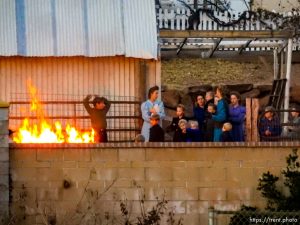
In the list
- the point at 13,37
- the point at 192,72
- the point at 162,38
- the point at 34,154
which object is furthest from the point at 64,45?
the point at 192,72

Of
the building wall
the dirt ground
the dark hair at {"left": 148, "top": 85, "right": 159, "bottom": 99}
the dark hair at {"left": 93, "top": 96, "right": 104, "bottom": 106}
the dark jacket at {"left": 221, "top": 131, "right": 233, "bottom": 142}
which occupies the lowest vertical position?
the dark jacket at {"left": 221, "top": 131, "right": 233, "bottom": 142}

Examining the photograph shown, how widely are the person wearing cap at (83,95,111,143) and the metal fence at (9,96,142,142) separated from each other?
3.77ft

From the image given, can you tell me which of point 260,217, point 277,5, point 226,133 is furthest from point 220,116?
point 277,5

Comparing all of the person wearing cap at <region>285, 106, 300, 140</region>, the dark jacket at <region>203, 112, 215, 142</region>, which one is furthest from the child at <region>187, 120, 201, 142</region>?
the person wearing cap at <region>285, 106, 300, 140</region>

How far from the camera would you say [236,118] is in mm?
19438

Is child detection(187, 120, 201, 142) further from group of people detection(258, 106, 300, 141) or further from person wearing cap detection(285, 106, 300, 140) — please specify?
person wearing cap detection(285, 106, 300, 140)

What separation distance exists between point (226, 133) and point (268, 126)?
3.83ft

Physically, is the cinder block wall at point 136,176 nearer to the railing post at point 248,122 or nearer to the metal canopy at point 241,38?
the railing post at point 248,122

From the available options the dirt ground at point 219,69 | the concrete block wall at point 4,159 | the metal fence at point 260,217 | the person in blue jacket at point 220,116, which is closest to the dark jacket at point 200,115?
the person in blue jacket at point 220,116

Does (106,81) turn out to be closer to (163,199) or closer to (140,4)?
(140,4)

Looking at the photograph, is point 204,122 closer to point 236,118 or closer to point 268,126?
point 236,118

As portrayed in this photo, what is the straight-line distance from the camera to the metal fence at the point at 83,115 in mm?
21203

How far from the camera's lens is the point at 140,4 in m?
21.8

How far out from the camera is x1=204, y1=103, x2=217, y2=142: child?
1922 centimetres
